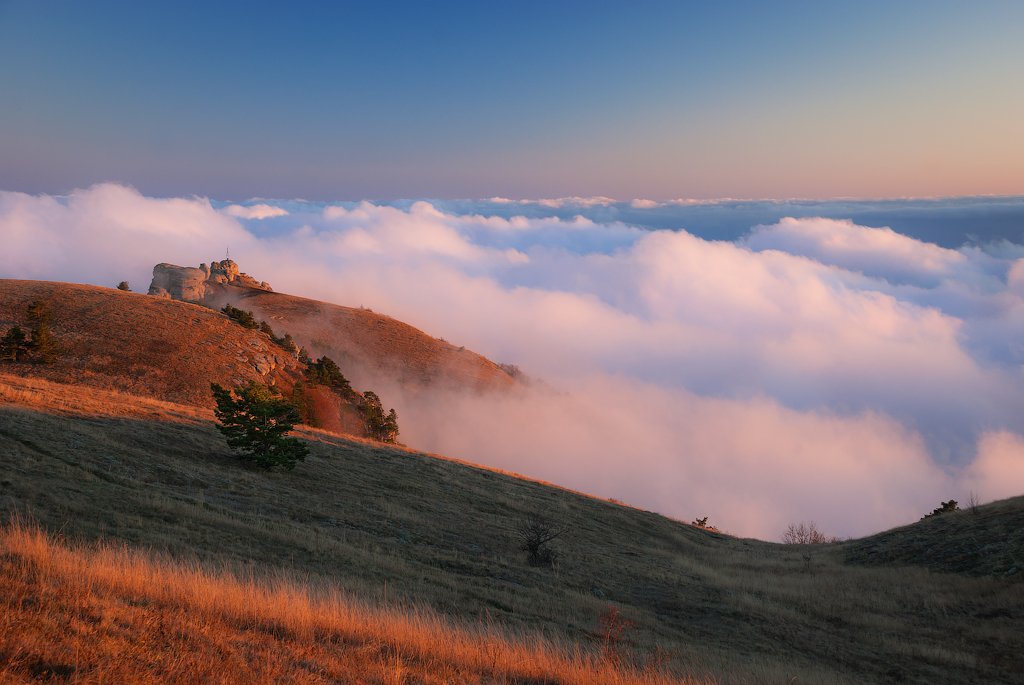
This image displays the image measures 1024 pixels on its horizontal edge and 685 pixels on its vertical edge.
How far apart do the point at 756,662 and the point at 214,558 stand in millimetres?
8961

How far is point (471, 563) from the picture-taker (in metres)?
13.6

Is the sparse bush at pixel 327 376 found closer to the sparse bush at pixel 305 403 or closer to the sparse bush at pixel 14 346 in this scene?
the sparse bush at pixel 305 403

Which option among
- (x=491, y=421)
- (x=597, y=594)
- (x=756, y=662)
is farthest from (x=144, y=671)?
(x=491, y=421)

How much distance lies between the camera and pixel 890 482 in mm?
192750

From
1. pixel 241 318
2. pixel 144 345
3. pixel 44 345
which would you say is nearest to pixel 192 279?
pixel 241 318

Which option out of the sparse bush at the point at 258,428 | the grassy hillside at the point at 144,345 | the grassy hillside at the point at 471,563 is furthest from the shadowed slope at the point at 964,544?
the grassy hillside at the point at 144,345

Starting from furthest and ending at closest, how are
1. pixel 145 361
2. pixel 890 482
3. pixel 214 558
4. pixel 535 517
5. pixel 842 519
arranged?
pixel 890 482 → pixel 842 519 → pixel 145 361 → pixel 535 517 → pixel 214 558

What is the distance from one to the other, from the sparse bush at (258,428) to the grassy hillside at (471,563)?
845 millimetres

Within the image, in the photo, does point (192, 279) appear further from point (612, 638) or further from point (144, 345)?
point (612, 638)

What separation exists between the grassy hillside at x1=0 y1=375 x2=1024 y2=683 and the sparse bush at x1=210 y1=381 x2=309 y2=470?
845mm

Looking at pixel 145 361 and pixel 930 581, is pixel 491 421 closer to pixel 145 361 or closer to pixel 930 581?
pixel 145 361

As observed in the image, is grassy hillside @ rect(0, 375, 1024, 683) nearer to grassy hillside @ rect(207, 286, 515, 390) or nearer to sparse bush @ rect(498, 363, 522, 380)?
grassy hillside @ rect(207, 286, 515, 390)

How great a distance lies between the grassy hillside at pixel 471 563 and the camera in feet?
30.9

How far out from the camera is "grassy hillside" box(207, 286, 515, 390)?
272 feet
